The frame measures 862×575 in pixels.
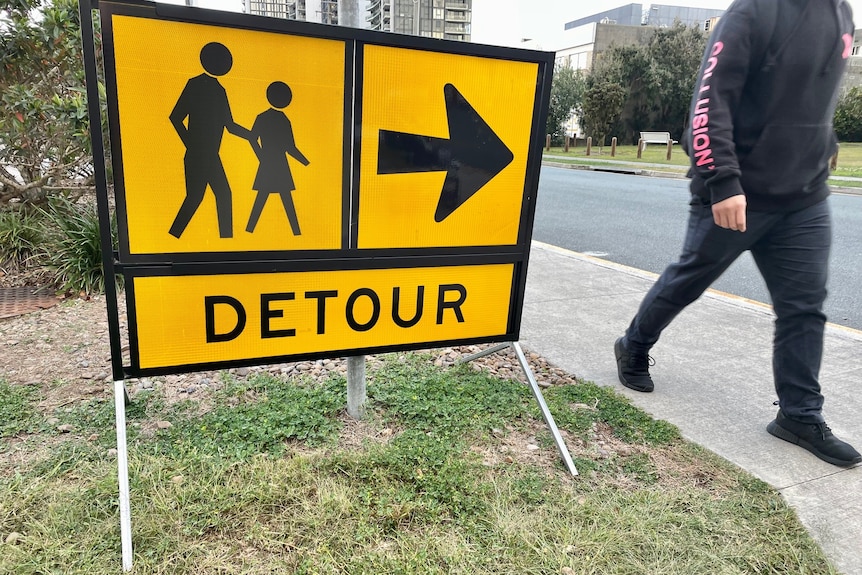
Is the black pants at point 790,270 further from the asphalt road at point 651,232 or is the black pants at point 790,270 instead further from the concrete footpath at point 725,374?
the asphalt road at point 651,232

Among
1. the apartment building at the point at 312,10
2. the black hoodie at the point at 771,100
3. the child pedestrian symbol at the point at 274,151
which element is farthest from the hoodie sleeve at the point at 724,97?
the apartment building at the point at 312,10

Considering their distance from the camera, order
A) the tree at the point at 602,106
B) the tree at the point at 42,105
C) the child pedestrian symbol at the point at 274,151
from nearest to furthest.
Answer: the child pedestrian symbol at the point at 274,151 → the tree at the point at 42,105 → the tree at the point at 602,106

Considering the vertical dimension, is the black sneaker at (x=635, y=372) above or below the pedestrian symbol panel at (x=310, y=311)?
below

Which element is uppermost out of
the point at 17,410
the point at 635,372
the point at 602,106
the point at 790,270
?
the point at 602,106

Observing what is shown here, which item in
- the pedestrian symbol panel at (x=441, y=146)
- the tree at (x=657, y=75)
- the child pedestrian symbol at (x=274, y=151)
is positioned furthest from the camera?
the tree at (x=657, y=75)

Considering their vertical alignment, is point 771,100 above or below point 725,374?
above

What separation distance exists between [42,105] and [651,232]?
7.26 meters

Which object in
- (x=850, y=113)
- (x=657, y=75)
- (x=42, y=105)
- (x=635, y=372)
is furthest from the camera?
(x=657, y=75)

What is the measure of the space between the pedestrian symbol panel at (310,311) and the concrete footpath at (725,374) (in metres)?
1.17

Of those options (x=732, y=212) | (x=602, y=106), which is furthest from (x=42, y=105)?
(x=602, y=106)

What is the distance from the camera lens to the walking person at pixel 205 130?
6.59ft

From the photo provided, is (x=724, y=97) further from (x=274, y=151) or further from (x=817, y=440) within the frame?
(x=274, y=151)

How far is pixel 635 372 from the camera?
3375 mm

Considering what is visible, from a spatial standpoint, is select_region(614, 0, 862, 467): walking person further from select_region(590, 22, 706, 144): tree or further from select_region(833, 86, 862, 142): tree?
select_region(590, 22, 706, 144): tree
